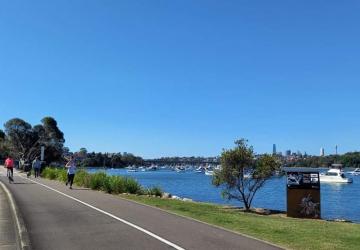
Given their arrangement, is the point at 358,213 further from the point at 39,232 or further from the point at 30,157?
the point at 30,157

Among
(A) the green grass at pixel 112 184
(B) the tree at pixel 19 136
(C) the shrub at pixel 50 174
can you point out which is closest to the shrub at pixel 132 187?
(A) the green grass at pixel 112 184

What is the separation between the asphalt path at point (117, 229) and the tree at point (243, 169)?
12.2 metres

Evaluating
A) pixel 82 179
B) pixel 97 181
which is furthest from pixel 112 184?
pixel 82 179

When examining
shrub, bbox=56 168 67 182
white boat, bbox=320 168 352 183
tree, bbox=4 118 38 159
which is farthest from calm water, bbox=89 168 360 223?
tree, bbox=4 118 38 159

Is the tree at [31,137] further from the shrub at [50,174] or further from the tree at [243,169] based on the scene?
the tree at [243,169]

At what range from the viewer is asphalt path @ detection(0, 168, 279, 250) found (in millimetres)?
11586

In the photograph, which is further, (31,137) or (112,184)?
(31,137)

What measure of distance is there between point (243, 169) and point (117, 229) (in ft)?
61.6

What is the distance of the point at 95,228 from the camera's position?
13898 millimetres

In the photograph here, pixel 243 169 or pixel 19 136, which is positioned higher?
pixel 19 136

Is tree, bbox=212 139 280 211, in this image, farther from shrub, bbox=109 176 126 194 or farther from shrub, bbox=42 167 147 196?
shrub, bbox=109 176 126 194

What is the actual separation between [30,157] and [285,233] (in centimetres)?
9731

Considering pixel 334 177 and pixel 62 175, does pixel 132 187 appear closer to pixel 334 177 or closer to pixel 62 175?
pixel 62 175

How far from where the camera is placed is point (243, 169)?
104 ft
